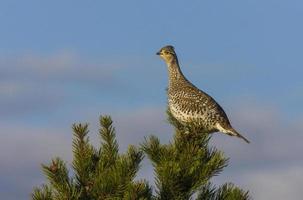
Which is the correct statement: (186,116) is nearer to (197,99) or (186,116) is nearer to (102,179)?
(197,99)

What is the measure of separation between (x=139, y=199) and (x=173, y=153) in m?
1.05

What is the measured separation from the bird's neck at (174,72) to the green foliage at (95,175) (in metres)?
7.24

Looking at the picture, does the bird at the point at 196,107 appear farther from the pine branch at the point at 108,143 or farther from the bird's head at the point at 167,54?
the pine branch at the point at 108,143

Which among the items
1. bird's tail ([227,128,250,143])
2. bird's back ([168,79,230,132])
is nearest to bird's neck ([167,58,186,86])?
bird's back ([168,79,230,132])

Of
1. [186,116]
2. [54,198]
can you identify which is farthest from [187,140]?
[186,116]

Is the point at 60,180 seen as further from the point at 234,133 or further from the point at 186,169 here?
the point at 234,133

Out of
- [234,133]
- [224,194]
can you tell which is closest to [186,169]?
[224,194]

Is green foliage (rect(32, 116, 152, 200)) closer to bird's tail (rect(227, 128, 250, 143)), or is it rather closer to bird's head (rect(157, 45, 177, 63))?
bird's tail (rect(227, 128, 250, 143))

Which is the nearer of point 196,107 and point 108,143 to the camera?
point 108,143

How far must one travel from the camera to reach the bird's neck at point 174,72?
1620 centimetres

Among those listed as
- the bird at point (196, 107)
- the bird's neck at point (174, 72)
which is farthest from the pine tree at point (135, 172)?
the bird's neck at point (174, 72)

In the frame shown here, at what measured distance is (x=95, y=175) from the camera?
841 cm

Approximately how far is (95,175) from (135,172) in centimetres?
49

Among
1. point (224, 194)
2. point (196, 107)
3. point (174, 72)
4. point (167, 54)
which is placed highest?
point (167, 54)
